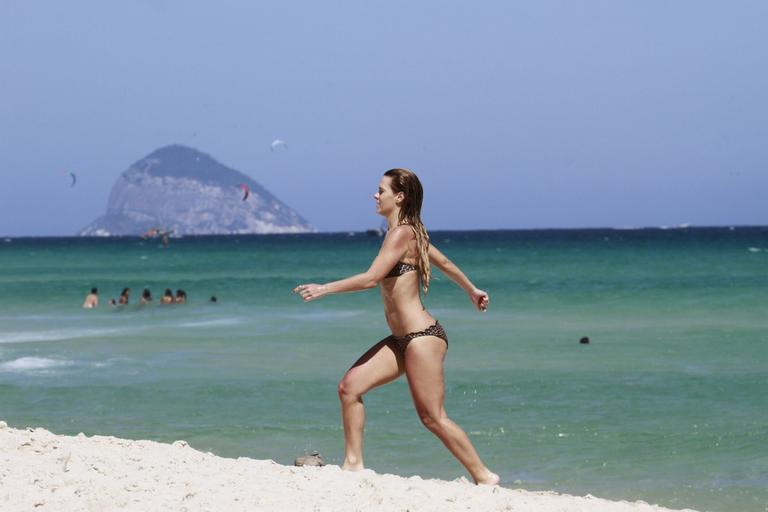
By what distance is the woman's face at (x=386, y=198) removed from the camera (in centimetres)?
705

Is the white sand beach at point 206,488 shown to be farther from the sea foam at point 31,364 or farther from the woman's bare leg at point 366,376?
the sea foam at point 31,364

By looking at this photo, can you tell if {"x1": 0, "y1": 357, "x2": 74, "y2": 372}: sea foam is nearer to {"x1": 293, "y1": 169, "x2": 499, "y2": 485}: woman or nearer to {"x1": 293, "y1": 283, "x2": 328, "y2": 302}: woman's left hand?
{"x1": 293, "y1": 169, "x2": 499, "y2": 485}: woman

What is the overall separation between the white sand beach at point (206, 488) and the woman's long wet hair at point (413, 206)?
1194 millimetres

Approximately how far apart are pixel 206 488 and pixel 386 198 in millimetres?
1853

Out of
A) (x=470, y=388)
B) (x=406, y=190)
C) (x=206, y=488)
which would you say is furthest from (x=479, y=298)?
(x=470, y=388)

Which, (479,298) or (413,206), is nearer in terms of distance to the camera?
(413,206)

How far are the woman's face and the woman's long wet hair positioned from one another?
2cm

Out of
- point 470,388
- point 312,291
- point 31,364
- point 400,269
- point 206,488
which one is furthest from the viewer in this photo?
point 31,364

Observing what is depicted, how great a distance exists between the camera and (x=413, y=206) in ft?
23.2

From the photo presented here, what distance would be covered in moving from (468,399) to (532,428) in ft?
7.66

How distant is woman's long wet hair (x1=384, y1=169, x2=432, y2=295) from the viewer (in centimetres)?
704

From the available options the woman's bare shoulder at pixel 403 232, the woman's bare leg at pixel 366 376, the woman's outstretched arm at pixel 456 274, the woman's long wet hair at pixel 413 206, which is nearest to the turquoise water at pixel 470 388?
the woman's outstretched arm at pixel 456 274

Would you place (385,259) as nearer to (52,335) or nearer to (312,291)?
(312,291)

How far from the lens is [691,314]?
32.6 meters
